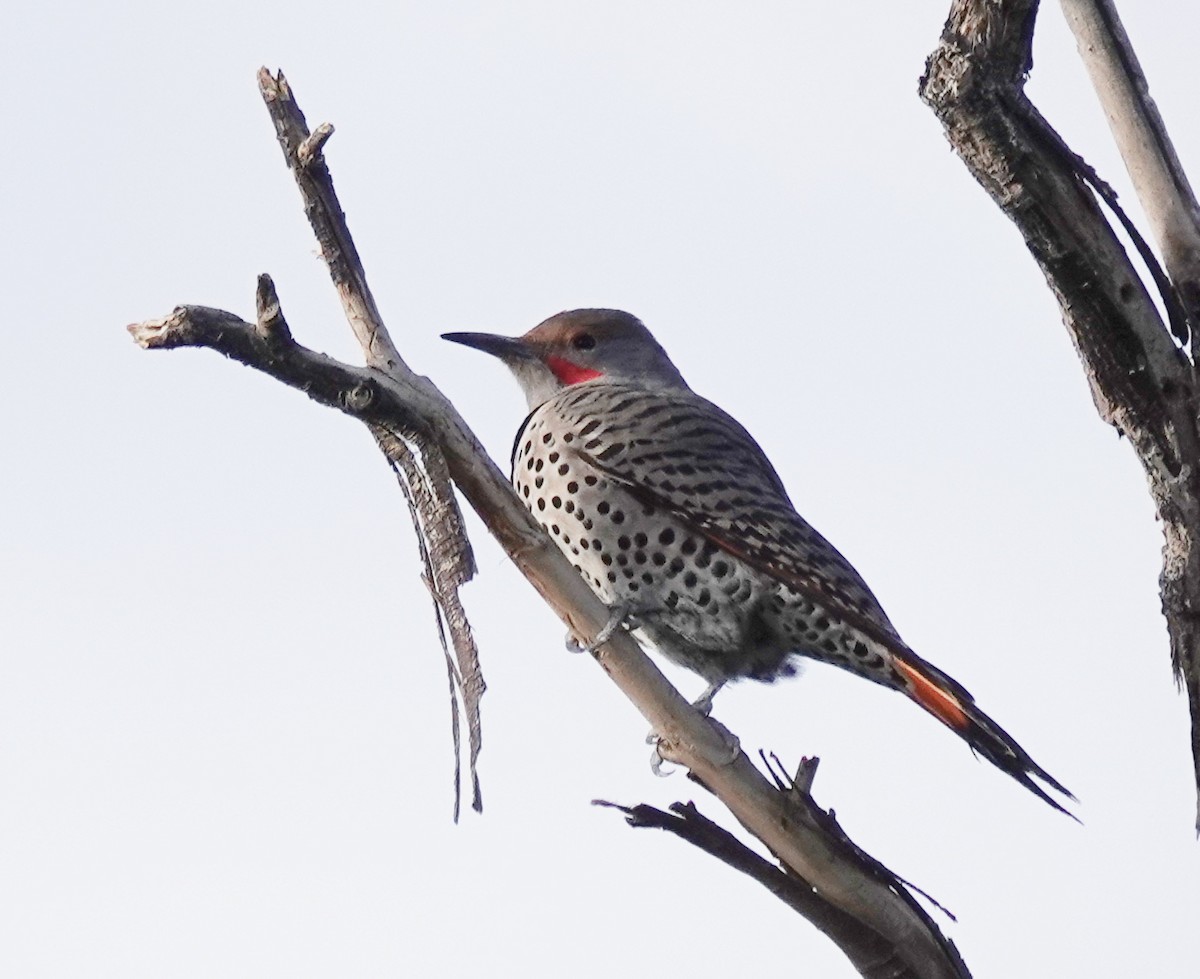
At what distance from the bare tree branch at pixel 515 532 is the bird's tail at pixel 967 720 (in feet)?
1.79

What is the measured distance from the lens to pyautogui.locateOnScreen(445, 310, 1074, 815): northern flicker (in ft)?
17.2

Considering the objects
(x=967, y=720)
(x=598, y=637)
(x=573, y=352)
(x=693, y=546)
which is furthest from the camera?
(x=573, y=352)

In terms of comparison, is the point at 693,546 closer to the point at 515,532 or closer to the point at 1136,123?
the point at 515,532

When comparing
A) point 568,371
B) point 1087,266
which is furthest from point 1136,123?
point 568,371

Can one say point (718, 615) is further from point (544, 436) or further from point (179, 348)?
point (179, 348)

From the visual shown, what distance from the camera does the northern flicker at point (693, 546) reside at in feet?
17.2

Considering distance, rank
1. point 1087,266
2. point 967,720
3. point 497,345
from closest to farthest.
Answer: point 1087,266 < point 967,720 < point 497,345

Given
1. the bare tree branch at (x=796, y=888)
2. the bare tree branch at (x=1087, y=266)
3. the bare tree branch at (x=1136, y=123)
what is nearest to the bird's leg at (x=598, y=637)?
the bare tree branch at (x=796, y=888)

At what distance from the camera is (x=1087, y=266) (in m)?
3.76

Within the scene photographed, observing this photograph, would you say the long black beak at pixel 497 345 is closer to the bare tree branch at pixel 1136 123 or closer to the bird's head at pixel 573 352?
the bird's head at pixel 573 352

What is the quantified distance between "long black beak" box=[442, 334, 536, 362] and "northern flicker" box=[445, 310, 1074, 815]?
2.45 ft

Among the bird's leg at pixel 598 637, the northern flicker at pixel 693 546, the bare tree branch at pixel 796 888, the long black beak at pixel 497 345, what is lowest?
the bare tree branch at pixel 796 888

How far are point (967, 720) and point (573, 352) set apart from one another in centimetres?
285

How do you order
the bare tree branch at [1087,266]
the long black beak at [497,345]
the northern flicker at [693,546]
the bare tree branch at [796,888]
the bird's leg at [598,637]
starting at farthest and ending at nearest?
the long black beak at [497,345], the northern flicker at [693,546], the bird's leg at [598,637], the bare tree branch at [796,888], the bare tree branch at [1087,266]
